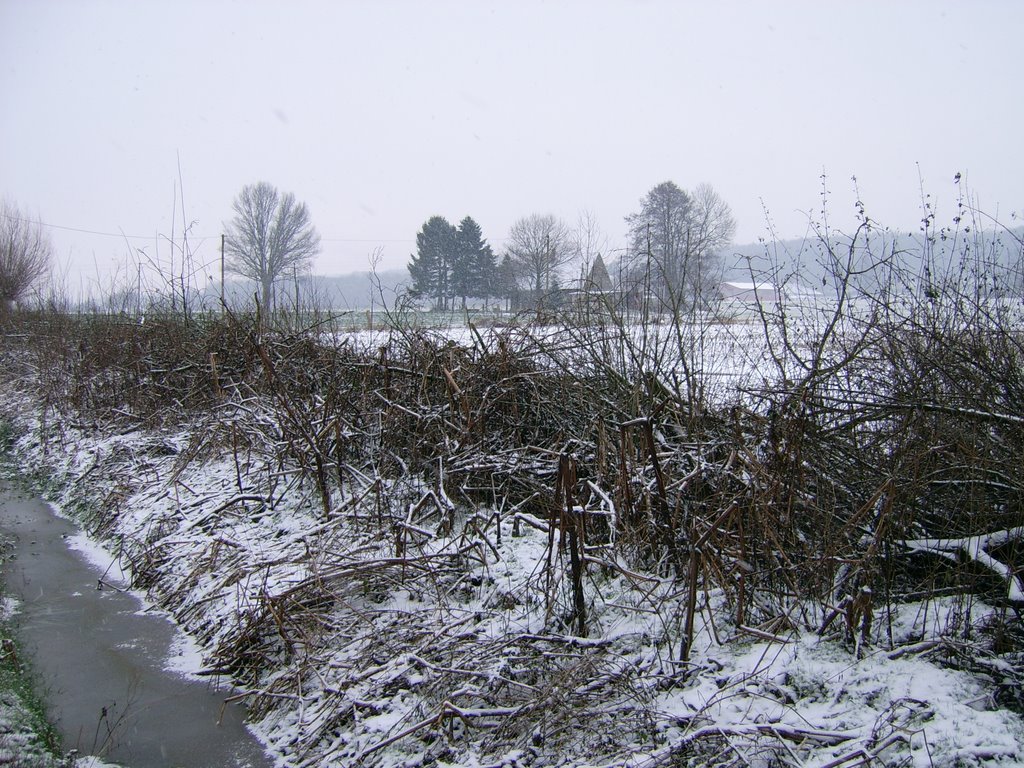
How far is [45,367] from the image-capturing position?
531 inches

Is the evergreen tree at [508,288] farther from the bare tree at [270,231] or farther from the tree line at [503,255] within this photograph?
the bare tree at [270,231]

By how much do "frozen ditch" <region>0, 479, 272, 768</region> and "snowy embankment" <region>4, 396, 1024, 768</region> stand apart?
21cm

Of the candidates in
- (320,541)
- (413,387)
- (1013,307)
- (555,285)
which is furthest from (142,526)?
(1013,307)

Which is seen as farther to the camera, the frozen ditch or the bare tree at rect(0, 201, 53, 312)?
the bare tree at rect(0, 201, 53, 312)

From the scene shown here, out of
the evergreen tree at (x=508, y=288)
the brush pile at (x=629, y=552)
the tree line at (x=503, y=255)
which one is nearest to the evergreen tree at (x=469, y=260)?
the tree line at (x=503, y=255)

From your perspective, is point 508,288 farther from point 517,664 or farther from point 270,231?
point 270,231

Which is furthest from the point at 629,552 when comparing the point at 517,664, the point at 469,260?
the point at 469,260

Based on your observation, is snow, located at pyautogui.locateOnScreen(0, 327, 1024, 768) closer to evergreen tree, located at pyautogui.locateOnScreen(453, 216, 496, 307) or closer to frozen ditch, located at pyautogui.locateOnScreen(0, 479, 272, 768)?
frozen ditch, located at pyautogui.locateOnScreen(0, 479, 272, 768)

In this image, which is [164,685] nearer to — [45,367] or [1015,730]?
[1015,730]

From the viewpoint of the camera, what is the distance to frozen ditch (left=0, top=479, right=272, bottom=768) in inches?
155

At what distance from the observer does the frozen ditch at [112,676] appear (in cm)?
394

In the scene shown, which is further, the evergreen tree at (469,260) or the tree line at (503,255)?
the evergreen tree at (469,260)

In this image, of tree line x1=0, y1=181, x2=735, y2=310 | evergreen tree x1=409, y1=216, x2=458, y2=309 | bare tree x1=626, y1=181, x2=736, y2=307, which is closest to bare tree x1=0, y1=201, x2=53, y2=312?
tree line x1=0, y1=181, x2=735, y2=310

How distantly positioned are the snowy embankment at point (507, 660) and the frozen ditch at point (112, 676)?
206 mm
